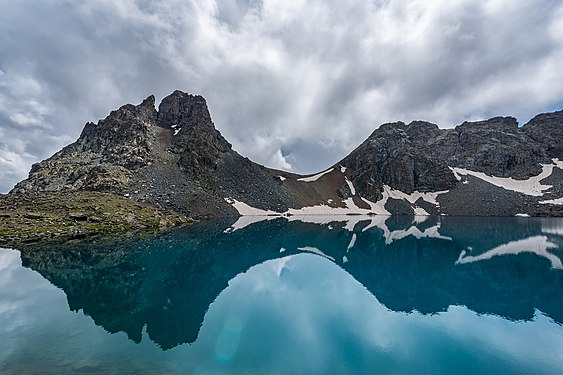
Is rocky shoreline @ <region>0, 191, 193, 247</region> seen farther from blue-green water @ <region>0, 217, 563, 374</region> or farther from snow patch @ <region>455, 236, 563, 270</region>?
snow patch @ <region>455, 236, 563, 270</region>

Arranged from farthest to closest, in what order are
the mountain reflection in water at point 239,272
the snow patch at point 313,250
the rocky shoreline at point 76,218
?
the rocky shoreline at point 76,218, the snow patch at point 313,250, the mountain reflection in water at point 239,272

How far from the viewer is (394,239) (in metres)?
64.1

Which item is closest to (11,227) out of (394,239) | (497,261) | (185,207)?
(185,207)

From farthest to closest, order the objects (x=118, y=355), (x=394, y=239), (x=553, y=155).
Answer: (x=553, y=155), (x=394, y=239), (x=118, y=355)

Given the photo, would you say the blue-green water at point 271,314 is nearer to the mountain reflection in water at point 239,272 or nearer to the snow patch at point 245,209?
the mountain reflection in water at point 239,272

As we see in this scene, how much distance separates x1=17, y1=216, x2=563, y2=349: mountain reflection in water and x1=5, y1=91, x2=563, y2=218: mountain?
53648 mm

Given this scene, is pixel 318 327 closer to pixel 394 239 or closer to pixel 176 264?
pixel 176 264

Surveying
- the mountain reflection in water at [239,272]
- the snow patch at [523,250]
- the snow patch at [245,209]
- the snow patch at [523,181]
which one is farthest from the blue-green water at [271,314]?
the snow patch at [523,181]

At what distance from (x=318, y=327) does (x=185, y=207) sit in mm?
85381

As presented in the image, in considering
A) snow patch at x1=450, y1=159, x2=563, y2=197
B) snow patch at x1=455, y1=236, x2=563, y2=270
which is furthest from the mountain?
snow patch at x1=455, y1=236, x2=563, y2=270

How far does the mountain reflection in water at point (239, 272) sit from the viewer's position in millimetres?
20516

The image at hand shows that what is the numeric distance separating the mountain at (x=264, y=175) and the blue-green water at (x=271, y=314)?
64.9 meters

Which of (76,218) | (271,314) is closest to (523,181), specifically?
(271,314)

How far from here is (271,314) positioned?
64.6 feet
